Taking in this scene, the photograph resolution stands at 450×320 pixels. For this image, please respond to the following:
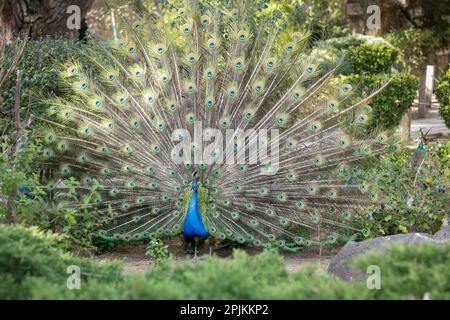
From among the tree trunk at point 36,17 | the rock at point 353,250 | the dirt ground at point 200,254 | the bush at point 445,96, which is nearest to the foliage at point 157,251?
the dirt ground at point 200,254

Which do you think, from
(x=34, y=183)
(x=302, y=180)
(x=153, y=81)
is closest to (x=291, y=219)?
(x=302, y=180)

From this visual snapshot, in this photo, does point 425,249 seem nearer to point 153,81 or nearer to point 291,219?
point 291,219

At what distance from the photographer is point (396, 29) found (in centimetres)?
2383

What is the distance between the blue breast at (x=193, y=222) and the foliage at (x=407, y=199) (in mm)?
1694

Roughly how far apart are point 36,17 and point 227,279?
8.45 meters

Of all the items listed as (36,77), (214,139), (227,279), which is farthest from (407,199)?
(227,279)

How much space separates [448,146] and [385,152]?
1.57m

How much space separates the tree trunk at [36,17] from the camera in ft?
39.1

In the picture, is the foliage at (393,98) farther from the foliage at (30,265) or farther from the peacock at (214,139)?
the foliage at (30,265)

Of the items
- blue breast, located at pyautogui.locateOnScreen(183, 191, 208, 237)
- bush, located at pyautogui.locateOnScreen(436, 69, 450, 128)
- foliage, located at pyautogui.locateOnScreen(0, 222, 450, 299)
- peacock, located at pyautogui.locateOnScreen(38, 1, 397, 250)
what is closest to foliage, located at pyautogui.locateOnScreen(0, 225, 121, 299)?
foliage, located at pyautogui.locateOnScreen(0, 222, 450, 299)

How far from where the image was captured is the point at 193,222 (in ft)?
27.4

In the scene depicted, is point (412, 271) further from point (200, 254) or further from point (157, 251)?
point (200, 254)

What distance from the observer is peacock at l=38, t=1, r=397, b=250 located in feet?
28.5

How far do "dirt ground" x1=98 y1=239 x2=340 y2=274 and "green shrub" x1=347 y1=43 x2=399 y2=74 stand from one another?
6633 mm
